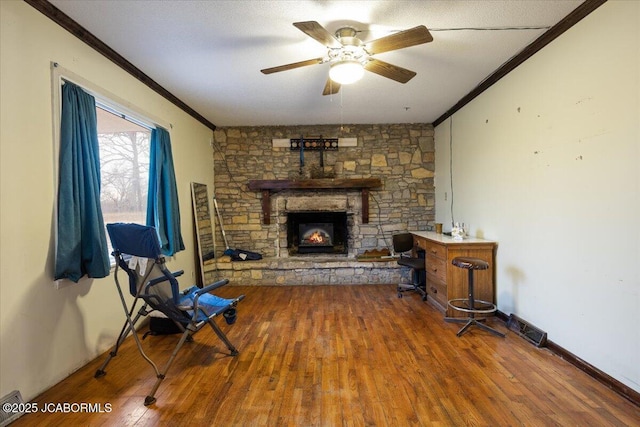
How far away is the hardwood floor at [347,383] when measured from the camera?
1.74 meters

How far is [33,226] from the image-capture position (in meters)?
1.92

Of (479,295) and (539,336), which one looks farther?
(479,295)

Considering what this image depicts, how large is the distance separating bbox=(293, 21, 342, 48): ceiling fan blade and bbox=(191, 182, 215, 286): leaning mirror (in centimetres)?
287

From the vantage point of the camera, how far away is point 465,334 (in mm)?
2838

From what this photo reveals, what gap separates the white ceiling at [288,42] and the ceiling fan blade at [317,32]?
0.21 metres

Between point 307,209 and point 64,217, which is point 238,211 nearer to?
point 307,209

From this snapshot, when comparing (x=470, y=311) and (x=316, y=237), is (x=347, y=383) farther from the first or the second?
(x=316, y=237)

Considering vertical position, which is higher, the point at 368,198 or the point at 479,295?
the point at 368,198

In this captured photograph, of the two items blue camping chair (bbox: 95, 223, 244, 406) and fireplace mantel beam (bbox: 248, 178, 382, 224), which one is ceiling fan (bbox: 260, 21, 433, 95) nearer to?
blue camping chair (bbox: 95, 223, 244, 406)

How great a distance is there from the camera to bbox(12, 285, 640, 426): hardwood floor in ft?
5.72

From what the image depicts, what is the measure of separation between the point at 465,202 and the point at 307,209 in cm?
235

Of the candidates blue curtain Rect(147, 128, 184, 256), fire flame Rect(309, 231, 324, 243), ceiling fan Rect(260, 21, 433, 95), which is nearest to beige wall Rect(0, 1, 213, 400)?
blue curtain Rect(147, 128, 184, 256)

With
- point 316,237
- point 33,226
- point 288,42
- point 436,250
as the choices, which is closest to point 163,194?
point 33,226

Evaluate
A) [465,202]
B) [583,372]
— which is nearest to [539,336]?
[583,372]
